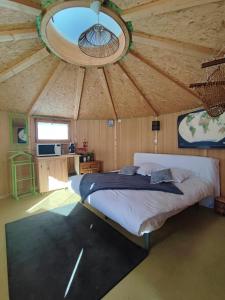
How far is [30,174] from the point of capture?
185 inches

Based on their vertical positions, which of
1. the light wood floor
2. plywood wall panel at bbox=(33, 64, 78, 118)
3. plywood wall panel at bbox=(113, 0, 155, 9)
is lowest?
the light wood floor

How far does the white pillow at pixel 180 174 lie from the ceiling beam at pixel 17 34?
141 inches

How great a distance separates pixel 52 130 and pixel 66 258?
4.00 meters

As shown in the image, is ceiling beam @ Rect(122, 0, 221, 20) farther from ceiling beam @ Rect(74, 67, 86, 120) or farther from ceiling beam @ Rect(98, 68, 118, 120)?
ceiling beam @ Rect(74, 67, 86, 120)

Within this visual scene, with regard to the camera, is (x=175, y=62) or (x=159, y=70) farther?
(x=159, y=70)

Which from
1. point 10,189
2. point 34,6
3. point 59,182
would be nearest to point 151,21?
point 34,6

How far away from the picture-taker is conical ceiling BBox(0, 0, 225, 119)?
6.41 ft

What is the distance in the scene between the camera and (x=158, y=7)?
6.01 ft

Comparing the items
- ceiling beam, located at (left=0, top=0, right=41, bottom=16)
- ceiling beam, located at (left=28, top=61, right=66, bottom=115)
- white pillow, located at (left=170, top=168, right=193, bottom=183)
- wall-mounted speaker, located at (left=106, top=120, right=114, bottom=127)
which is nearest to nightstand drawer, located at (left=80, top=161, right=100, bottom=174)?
wall-mounted speaker, located at (left=106, top=120, right=114, bottom=127)

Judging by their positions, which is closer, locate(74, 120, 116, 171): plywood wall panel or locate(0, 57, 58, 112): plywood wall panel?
locate(0, 57, 58, 112): plywood wall panel

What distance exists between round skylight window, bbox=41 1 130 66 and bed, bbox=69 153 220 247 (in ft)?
8.08

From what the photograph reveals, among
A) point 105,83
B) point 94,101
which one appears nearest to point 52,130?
point 94,101

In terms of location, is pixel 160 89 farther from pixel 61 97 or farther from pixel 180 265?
pixel 180 265

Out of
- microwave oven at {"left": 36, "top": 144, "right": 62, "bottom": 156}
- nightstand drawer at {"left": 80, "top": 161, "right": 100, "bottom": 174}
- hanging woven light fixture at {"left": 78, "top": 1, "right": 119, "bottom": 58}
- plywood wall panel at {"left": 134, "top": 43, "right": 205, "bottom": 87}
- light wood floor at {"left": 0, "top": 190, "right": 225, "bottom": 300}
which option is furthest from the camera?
nightstand drawer at {"left": 80, "top": 161, "right": 100, "bottom": 174}
